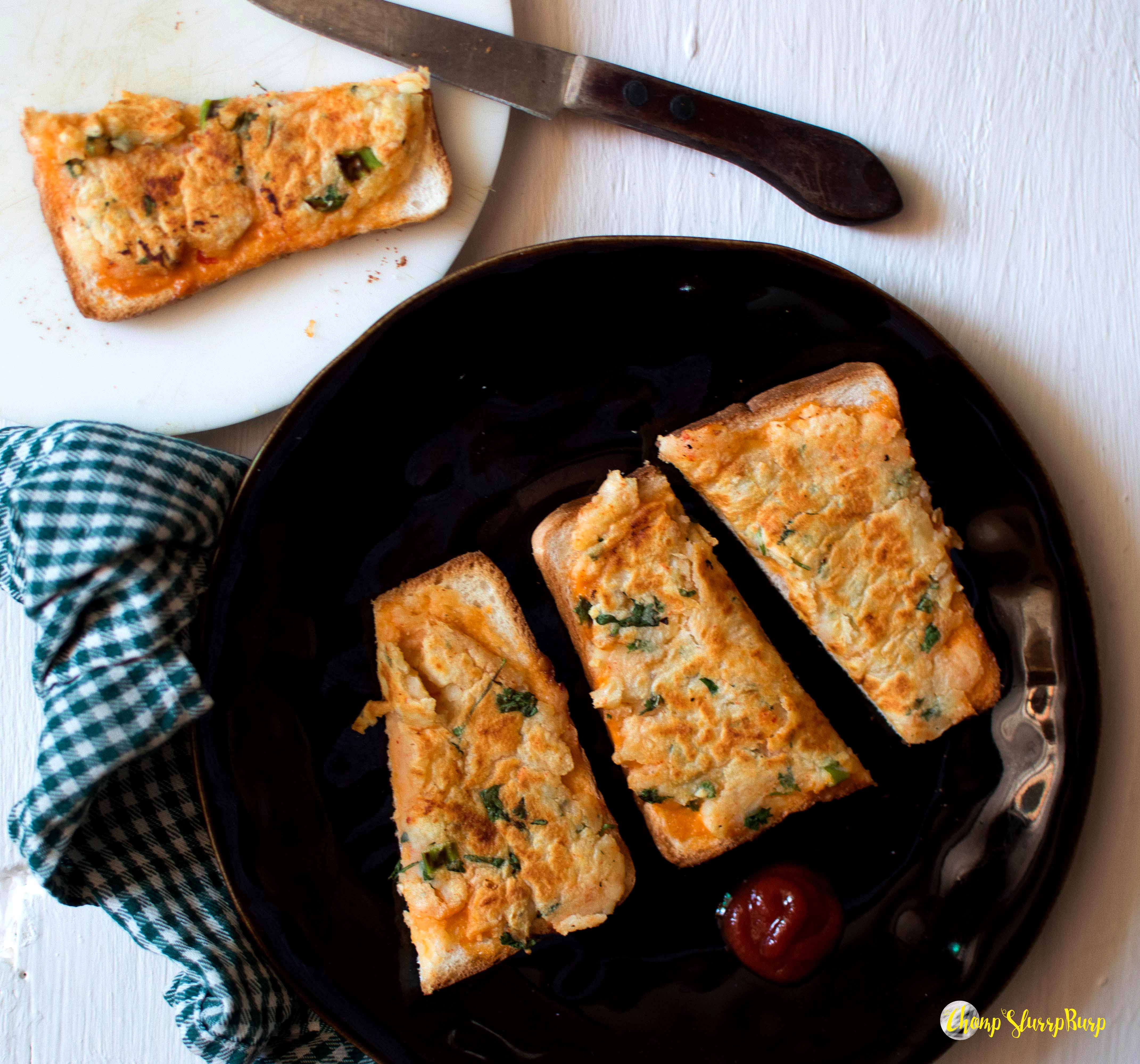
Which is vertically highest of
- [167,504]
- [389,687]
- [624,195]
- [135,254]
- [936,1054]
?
[624,195]

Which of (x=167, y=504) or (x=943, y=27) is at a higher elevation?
(x=943, y=27)

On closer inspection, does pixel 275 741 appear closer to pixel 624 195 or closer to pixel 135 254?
pixel 135 254

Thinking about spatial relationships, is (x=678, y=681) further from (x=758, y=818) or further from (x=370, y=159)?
(x=370, y=159)

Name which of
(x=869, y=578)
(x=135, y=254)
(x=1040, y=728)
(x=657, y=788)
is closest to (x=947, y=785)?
(x=1040, y=728)

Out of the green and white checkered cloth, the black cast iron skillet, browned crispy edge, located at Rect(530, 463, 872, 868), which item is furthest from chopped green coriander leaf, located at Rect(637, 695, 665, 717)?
the green and white checkered cloth

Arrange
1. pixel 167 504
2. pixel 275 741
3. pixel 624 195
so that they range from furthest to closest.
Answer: pixel 624 195
pixel 275 741
pixel 167 504

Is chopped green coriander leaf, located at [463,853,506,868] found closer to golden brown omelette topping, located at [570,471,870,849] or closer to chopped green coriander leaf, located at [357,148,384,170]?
golden brown omelette topping, located at [570,471,870,849]
